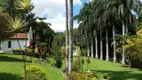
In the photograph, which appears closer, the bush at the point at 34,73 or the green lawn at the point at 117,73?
the bush at the point at 34,73

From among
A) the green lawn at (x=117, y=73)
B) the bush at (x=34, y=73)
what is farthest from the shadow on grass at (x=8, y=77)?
the green lawn at (x=117, y=73)

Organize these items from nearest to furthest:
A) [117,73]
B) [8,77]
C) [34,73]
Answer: [34,73] → [8,77] → [117,73]

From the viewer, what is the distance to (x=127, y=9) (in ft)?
170

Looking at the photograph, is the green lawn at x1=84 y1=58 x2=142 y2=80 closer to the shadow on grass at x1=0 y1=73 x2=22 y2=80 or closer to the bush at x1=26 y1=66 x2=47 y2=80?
the shadow on grass at x1=0 y1=73 x2=22 y2=80

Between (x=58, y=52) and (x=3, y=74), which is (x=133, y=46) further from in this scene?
(x=3, y=74)

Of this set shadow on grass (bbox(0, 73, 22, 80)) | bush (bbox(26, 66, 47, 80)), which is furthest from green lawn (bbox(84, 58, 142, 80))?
bush (bbox(26, 66, 47, 80))

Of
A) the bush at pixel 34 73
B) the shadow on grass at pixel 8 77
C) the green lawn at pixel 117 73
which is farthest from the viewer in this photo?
the green lawn at pixel 117 73

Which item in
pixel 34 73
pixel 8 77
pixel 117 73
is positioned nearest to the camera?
pixel 34 73

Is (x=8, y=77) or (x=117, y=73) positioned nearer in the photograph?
(x=8, y=77)

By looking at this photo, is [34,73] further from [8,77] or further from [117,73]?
[117,73]

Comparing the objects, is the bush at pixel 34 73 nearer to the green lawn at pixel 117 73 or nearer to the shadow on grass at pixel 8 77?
the shadow on grass at pixel 8 77

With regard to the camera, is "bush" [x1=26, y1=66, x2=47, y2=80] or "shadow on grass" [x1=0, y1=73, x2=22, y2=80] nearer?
"bush" [x1=26, y1=66, x2=47, y2=80]

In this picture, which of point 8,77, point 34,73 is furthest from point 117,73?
point 34,73

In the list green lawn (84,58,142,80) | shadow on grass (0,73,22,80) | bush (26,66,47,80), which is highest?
bush (26,66,47,80)
